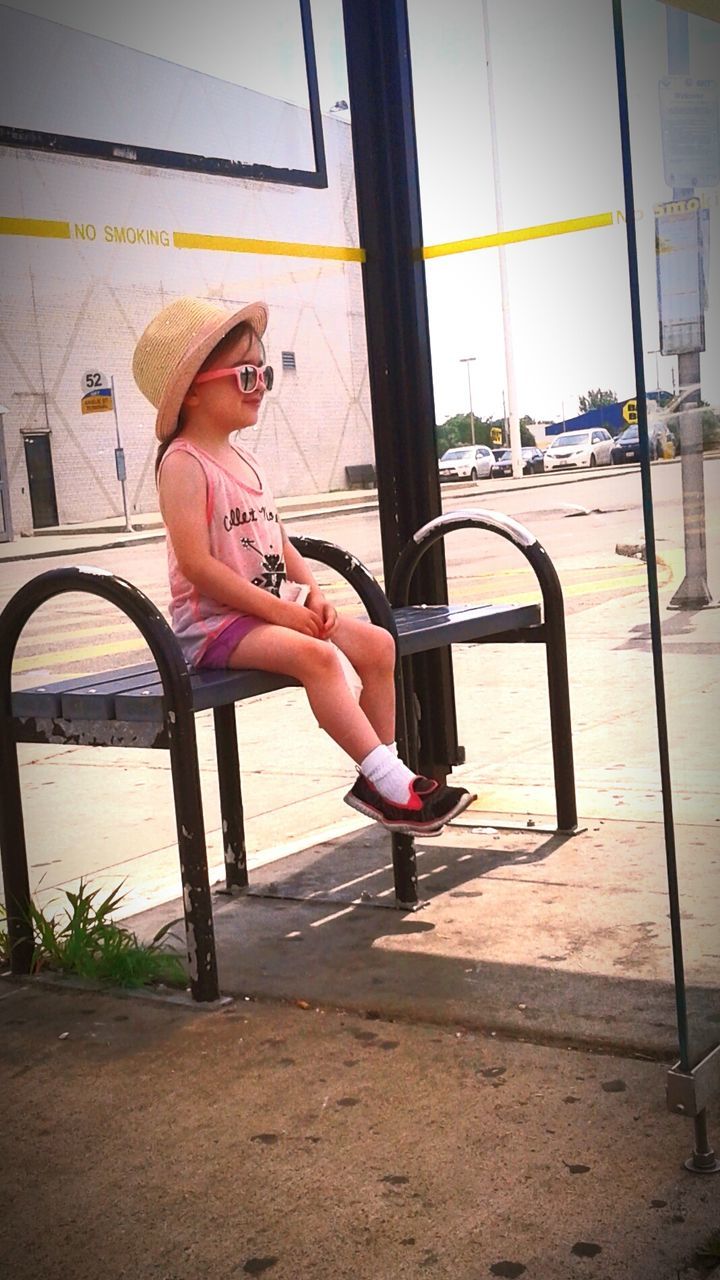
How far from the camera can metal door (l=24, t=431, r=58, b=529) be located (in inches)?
159

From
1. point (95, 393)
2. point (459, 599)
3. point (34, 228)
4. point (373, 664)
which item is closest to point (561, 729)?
point (459, 599)

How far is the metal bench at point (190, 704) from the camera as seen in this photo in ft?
10.7

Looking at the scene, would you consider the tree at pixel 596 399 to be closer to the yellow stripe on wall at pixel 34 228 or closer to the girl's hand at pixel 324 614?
the girl's hand at pixel 324 614

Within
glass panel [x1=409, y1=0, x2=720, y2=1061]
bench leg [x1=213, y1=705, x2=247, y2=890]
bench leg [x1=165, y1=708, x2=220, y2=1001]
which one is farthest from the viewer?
glass panel [x1=409, y1=0, x2=720, y2=1061]

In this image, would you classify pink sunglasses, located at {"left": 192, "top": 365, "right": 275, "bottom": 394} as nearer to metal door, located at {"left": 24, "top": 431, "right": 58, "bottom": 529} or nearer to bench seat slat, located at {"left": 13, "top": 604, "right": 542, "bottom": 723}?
metal door, located at {"left": 24, "top": 431, "right": 58, "bottom": 529}

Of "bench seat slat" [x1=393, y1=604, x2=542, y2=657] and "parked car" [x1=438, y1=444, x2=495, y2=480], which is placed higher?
"parked car" [x1=438, y1=444, x2=495, y2=480]

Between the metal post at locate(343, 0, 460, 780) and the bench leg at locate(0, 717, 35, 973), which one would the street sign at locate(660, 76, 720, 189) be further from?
the metal post at locate(343, 0, 460, 780)

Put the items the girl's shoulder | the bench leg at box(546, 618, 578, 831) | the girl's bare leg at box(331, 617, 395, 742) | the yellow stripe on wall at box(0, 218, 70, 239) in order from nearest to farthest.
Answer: the girl's shoulder, the girl's bare leg at box(331, 617, 395, 742), the yellow stripe on wall at box(0, 218, 70, 239), the bench leg at box(546, 618, 578, 831)

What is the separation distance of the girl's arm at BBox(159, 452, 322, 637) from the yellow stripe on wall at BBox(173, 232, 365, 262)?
3.75ft

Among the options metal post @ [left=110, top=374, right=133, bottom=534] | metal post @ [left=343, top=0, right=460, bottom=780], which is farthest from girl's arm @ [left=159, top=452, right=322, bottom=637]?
metal post @ [left=343, top=0, right=460, bottom=780]

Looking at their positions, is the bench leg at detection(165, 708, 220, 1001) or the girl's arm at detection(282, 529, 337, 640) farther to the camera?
the girl's arm at detection(282, 529, 337, 640)

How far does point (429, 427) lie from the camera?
4.91 metres

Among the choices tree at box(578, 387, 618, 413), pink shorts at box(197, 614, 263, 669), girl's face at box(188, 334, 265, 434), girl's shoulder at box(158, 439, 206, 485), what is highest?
girl's face at box(188, 334, 265, 434)

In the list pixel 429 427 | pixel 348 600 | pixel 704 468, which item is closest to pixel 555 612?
pixel 429 427
